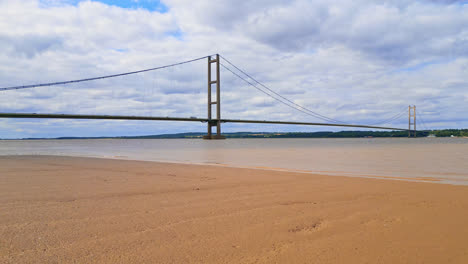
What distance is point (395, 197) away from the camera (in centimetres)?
386

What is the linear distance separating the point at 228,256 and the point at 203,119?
51840mm

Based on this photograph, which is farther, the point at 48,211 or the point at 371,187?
the point at 371,187

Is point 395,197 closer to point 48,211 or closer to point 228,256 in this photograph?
point 228,256

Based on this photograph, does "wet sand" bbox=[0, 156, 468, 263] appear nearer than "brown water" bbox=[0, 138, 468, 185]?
Yes

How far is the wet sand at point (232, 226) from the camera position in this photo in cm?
196

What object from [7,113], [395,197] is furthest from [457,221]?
[7,113]

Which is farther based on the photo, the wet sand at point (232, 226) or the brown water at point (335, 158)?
the brown water at point (335, 158)

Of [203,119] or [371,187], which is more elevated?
[203,119]

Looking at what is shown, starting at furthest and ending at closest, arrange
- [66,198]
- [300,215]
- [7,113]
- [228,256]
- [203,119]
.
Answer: [203,119] < [7,113] < [66,198] < [300,215] < [228,256]

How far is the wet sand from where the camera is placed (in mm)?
1960

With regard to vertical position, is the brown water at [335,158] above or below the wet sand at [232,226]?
Result: below

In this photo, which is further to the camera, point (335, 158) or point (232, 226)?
point (335, 158)

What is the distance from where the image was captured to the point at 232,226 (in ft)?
8.41

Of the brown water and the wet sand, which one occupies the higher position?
the wet sand
